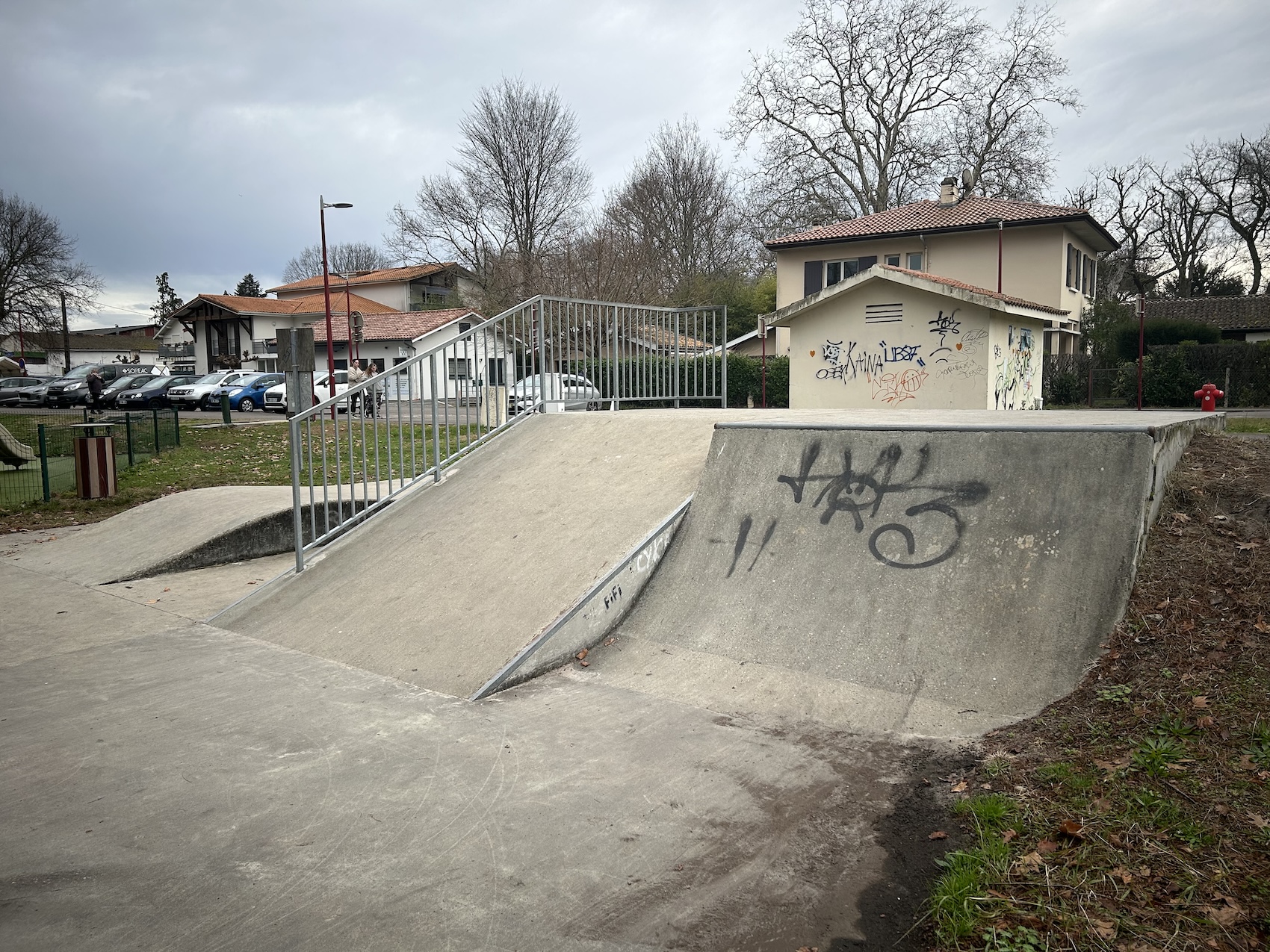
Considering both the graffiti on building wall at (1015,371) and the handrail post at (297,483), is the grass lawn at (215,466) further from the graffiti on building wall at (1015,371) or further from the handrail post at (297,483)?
the graffiti on building wall at (1015,371)

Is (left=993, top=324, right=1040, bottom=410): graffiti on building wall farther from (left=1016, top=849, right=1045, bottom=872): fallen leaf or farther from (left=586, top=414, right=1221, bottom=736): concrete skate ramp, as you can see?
(left=1016, top=849, right=1045, bottom=872): fallen leaf

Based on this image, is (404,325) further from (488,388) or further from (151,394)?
(488,388)

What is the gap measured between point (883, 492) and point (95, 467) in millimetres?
12232

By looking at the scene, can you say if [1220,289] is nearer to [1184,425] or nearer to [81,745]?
[1184,425]

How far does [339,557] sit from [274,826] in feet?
13.0

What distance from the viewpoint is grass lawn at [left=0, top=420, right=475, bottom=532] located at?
10.2 meters

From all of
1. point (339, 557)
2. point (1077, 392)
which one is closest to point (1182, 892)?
point (339, 557)

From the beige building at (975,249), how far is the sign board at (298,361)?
69.0 ft

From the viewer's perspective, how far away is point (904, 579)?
5184mm

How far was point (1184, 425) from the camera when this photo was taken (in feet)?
20.8

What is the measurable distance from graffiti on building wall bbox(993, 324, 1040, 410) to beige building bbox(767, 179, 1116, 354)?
10.2 metres

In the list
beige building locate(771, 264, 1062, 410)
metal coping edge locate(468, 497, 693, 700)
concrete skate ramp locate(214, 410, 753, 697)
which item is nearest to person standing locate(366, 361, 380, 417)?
concrete skate ramp locate(214, 410, 753, 697)

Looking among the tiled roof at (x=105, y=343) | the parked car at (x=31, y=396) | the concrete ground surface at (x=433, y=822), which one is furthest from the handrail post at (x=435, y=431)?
the tiled roof at (x=105, y=343)

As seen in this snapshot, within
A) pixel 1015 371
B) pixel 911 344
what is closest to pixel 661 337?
pixel 911 344
